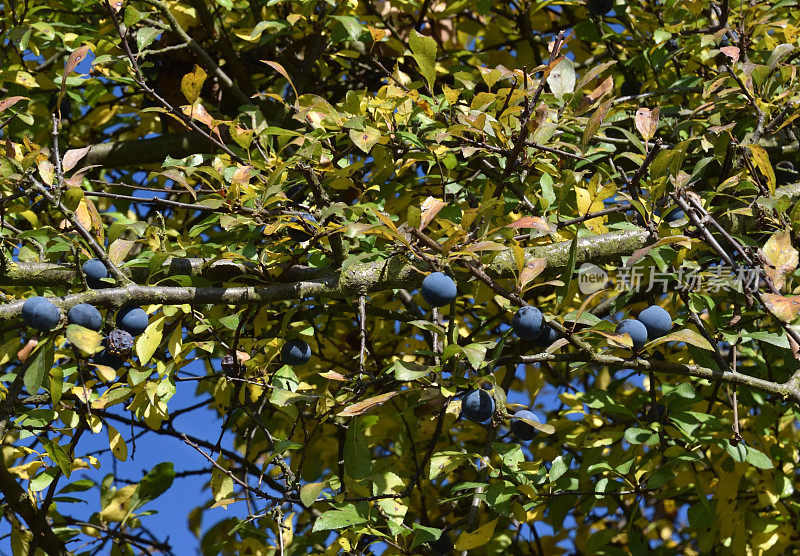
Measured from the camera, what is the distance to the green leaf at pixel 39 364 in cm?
129

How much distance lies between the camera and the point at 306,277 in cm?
166

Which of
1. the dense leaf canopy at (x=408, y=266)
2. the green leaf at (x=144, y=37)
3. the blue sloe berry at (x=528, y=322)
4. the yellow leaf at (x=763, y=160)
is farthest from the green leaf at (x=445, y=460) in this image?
the green leaf at (x=144, y=37)

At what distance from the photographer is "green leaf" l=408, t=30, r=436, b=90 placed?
69.2 inches

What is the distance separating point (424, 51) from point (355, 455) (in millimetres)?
846

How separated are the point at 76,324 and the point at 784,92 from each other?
1.52 m

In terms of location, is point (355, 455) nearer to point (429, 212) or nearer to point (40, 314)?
point (429, 212)

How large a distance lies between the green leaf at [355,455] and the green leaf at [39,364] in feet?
1.77

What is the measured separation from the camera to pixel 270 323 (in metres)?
1.97

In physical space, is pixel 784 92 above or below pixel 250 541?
below

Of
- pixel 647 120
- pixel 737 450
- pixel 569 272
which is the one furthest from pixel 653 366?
pixel 647 120

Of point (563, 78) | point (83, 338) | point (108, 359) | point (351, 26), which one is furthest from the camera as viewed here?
point (351, 26)

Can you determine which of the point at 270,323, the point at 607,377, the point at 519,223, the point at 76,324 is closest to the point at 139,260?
the point at 76,324

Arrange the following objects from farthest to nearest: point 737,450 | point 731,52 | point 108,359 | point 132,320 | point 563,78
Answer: point 563,78 < point 731,52 < point 737,450 < point 108,359 < point 132,320

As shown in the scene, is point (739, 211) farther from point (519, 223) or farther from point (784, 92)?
point (519, 223)
